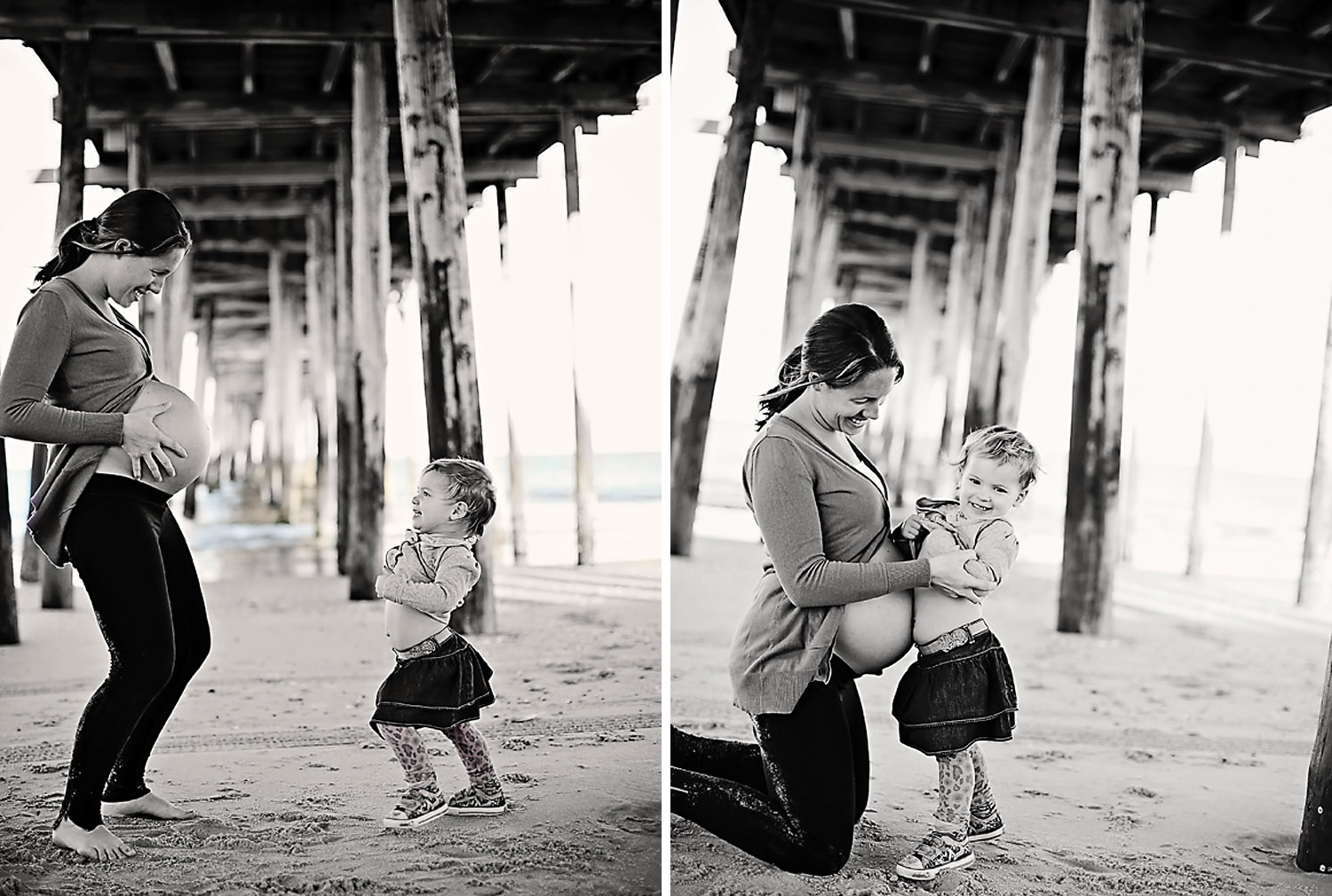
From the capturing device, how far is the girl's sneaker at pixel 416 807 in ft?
9.84

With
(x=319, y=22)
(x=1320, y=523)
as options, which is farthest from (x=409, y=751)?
(x=1320, y=523)

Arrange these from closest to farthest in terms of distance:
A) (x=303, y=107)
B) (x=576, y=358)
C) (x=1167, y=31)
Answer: (x=303, y=107) → (x=576, y=358) → (x=1167, y=31)

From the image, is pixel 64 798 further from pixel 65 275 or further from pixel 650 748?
pixel 650 748

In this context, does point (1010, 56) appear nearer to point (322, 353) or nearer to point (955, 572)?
point (955, 572)

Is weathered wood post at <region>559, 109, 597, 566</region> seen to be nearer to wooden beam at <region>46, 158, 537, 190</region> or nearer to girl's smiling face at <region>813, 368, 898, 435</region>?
wooden beam at <region>46, 158, 537, 190</region>

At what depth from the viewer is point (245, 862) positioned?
113 inches

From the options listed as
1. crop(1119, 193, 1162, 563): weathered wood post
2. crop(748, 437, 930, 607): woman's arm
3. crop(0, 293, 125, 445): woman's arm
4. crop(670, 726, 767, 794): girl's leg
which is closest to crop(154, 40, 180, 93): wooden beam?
crop(0, 293, 125, 445): woman's arm

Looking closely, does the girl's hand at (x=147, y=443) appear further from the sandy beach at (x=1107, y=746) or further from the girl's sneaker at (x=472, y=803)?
the sandy beach at (x=1107, y=746)

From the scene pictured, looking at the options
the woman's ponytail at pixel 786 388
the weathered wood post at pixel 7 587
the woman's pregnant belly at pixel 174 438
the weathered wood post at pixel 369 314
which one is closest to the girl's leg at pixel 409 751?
the weathered wood post at pixel 369 314

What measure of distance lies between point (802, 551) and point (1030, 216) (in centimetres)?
214

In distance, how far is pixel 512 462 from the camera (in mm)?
3691

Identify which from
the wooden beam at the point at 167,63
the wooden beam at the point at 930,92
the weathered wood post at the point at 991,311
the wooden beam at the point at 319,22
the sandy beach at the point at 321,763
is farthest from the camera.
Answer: the weathered wood post at the point at 991,311

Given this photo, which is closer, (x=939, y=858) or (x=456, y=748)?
(x=939, y=858)

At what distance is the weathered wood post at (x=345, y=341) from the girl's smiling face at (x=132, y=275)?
70 centimetres
